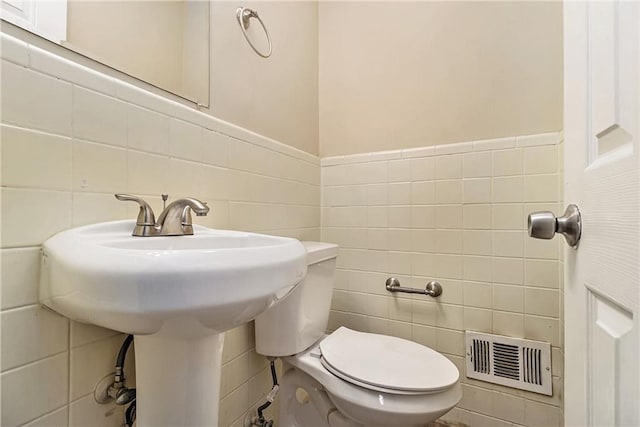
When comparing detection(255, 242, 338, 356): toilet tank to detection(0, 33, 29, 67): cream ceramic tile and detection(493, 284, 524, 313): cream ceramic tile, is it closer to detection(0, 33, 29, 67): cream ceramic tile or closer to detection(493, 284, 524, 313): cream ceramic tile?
detection(493, 284, 524, 313): cream ceramic tile

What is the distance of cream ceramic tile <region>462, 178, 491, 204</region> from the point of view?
1.22 metres

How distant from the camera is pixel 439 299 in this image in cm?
128

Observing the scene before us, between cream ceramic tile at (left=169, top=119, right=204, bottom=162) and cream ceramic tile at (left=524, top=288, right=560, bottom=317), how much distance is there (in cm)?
126

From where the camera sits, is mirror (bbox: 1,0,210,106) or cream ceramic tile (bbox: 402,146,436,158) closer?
mirror (bbox: 1,0,210,106)

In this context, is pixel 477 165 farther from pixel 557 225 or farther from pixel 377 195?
pixel 557 225

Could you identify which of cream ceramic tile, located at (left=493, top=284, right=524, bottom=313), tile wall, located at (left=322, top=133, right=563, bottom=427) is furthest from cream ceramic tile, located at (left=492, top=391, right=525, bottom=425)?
cream ceramic tile, located at (left=493, top=284, right=524, bottom=313)

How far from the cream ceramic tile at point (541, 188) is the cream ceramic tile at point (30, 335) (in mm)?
1430

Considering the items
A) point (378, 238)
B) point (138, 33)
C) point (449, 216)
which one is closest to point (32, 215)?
point (138, 33)

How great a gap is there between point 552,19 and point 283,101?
1.08 meters

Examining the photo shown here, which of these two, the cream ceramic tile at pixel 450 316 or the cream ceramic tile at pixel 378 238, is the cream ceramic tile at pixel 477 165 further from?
the cream ceramic tile at pixel 450 316

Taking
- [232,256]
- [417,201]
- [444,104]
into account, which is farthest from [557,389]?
[232,256]

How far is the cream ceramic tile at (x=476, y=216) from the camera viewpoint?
47.8 inches

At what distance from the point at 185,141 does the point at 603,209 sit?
2.87 feet

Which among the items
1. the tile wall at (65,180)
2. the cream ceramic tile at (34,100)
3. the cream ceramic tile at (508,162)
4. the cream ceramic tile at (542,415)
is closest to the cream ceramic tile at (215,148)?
the tile wall at (65,180)
